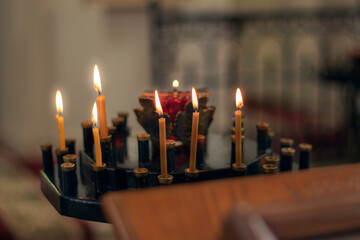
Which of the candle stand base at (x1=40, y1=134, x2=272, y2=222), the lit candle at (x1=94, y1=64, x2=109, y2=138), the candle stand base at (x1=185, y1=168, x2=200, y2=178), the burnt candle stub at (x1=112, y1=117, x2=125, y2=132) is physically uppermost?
the lit candle at (x1=94, y1=64, x2=109, y2=138)

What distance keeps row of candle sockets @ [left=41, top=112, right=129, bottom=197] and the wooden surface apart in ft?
1.17

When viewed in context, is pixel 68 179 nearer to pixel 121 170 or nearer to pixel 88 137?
pixel 121 170

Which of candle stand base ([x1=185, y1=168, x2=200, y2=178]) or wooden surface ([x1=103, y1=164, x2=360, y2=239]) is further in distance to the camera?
candle stand base ([x1=185, y1=168, x2=200, y2=178])

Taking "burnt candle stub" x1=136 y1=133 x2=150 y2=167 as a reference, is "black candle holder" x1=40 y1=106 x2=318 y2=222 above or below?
below

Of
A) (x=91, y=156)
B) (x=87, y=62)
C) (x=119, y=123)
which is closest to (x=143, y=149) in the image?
(x=91, y=156)

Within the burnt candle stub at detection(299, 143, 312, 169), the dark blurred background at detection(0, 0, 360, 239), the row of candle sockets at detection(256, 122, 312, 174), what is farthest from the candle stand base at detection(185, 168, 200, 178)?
the dark blurred background at detection(0, 0, 360, 239)

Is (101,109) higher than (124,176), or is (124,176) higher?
(101,109)

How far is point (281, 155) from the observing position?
0.86 m

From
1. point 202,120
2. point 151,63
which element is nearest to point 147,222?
point 202,120

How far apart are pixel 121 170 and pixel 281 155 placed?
1.11 ft

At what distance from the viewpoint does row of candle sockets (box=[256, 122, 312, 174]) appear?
0.78 m

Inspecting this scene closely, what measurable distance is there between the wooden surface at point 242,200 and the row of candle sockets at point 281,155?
294mm

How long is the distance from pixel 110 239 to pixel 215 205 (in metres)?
1.44

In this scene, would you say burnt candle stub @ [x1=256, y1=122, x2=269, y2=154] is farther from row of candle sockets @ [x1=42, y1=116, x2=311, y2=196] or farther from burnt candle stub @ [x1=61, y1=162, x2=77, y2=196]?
burnt candle stub @ [x1=61, y1=162, x2=77, y2=196]
